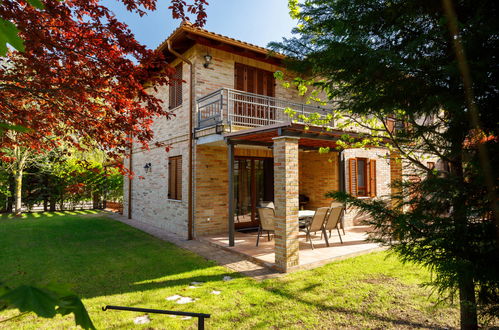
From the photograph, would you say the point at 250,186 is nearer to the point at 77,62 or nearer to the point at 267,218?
the point at 267,218

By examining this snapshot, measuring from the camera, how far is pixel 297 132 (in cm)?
668

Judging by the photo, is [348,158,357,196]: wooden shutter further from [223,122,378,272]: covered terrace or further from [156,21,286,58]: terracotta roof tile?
[156,21,286,58]: terracotta roof tile

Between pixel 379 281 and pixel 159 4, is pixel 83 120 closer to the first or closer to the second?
pixel 159 4

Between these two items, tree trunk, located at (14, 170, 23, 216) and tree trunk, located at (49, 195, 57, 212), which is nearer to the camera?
tree trunk, located at (14, 170, 23, 216)

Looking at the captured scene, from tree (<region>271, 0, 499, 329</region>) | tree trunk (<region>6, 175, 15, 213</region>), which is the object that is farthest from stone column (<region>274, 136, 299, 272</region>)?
tree trunk (<region>6, 175, 15, 213</region>)

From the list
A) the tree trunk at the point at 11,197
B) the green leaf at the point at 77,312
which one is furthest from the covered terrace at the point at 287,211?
the tree trunk at the point at 11,197

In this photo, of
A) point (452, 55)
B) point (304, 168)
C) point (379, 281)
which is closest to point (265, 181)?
point (304, 168)

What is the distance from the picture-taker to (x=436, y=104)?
2043 mm

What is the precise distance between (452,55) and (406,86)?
36 centimetres

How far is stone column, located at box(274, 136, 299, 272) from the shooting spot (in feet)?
19.2

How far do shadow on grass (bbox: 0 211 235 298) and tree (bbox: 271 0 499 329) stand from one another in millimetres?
4113

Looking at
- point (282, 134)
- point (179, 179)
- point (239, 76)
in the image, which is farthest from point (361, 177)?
point (179, 179)

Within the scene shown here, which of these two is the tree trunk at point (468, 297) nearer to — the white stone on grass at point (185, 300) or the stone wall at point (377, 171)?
the white stone on grass at point (185, 300)

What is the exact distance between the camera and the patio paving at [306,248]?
6398 mm
